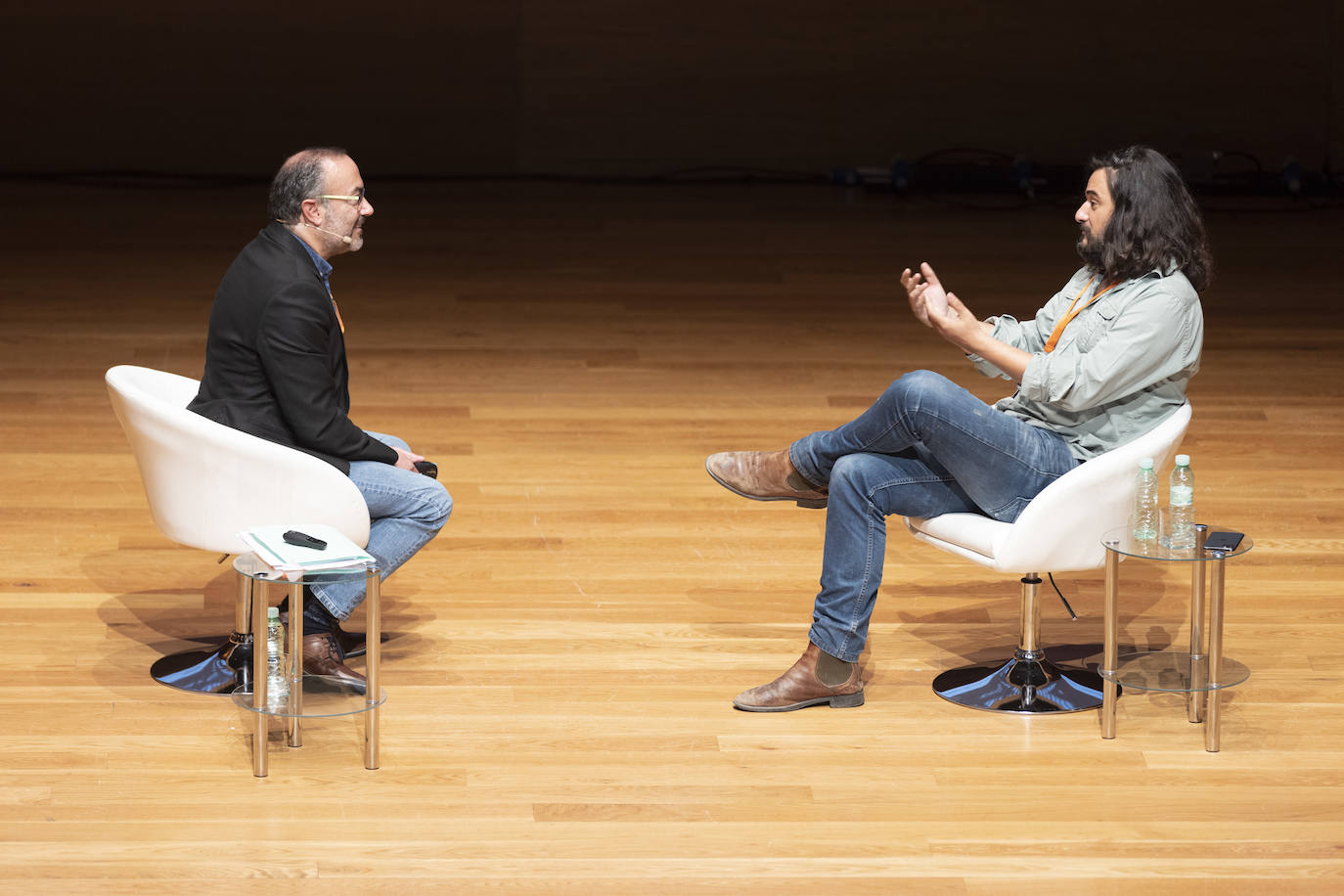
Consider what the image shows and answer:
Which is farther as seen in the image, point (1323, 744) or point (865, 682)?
point (865, 682)

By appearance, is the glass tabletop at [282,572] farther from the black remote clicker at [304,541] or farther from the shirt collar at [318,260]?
the shirt collar at [318,260]

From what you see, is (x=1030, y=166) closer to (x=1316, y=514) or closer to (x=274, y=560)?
(x=1316, y=514)

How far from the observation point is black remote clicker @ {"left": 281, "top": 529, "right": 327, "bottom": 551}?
3.34m

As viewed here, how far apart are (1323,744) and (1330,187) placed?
846 cm

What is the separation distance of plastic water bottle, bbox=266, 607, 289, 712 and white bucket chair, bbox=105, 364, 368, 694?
0.55 ft

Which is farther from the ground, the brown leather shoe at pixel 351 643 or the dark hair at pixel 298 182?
the dark hair at pixel 298 182

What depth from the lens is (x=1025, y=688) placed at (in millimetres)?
3746

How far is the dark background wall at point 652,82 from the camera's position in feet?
35.6

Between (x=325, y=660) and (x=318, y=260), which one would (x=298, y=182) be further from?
(x=325, y=660)

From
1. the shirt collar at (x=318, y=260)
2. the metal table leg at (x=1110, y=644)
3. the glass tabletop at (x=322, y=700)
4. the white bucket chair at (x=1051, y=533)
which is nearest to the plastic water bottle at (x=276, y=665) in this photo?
the glass tabletop at (x=322, y=700)

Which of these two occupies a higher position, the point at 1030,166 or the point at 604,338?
the point at 1030,166

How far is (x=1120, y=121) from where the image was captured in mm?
11375

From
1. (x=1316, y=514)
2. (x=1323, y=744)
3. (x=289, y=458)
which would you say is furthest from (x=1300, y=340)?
(x=289, y=458)

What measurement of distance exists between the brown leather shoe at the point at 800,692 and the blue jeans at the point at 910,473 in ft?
0.20
